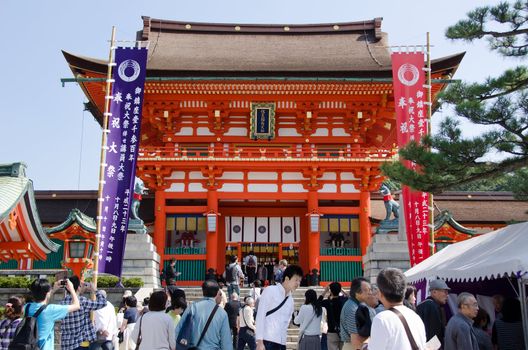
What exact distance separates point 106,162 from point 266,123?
7002 millimetres

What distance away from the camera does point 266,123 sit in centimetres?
2077

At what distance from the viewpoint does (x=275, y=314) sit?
6219 mm

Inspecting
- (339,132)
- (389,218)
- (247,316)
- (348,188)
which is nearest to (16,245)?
(247,316)

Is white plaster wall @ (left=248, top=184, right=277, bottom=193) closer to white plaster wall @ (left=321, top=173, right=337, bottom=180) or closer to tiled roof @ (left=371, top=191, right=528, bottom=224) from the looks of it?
white plaster wall @ (left=321, top=173, right=337, bottom=180)

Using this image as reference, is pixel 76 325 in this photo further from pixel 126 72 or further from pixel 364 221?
pixel 364 221

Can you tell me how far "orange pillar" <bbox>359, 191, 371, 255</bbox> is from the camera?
64.8 feet

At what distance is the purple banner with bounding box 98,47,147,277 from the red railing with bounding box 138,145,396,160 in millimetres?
3834

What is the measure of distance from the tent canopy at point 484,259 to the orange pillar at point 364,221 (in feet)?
30.2

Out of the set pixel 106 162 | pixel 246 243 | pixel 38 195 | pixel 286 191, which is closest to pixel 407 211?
pixel 286 191

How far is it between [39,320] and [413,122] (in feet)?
39.7

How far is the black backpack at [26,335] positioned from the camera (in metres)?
5.46

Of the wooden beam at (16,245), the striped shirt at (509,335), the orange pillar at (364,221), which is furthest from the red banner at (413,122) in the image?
the wooden beam at (16,245)

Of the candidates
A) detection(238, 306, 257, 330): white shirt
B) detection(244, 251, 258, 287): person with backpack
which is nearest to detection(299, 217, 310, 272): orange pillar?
detection(244, 251, 258, 287): person with backpack

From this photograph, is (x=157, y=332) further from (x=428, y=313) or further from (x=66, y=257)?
(x=66, y=257)
